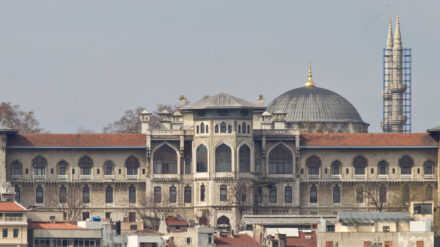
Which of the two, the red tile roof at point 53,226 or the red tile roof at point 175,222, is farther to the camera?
the red tile roof at point 175,222

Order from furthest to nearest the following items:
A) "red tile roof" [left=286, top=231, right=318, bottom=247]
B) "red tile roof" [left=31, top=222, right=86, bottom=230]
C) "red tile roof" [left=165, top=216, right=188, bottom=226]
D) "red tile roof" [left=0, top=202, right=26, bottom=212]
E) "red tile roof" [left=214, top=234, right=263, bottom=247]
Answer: "red tile roof" [left=165, top=216, right=188, bottom=226], "red tile roof" [left=286, top=231, right=318, bottom=247], "red tile roof" [left=214, top=234, right=263, bottom=247], "red tile roof" [left=31, top=222, right=86, bottom=230], "red tile roof" [left=0, top=202, right=26, bottom=212]

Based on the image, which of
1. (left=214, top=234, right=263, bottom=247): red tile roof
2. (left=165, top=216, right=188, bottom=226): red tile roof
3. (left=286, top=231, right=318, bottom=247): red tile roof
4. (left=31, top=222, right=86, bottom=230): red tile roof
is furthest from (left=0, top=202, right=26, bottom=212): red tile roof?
(left=165, top=216, right=188, bottom=226): red tile roof

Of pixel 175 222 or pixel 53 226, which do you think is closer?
pixel 53 226

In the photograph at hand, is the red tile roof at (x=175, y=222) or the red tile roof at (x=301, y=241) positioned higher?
the red tile roof at (x=175, y=222)

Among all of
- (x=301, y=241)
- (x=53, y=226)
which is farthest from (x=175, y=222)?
(x=53, y=226)

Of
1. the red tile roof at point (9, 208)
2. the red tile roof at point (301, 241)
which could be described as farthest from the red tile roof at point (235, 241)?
the red tile roof at point (9, 208)

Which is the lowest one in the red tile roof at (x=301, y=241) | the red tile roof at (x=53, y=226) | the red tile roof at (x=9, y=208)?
the red tile roof at (x=301, y=241)

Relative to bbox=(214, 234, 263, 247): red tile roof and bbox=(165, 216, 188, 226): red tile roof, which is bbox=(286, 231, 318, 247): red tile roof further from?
bbox=(165, 216, 188, 226): red tile roof

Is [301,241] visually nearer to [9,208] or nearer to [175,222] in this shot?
[9,208]

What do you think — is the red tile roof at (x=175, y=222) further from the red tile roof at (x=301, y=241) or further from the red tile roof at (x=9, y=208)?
the red tile roof at (x=9, y=208)

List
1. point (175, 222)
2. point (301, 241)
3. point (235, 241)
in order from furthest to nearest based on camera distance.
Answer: point (175, 222) → point (301, 241) → point (235, 241)

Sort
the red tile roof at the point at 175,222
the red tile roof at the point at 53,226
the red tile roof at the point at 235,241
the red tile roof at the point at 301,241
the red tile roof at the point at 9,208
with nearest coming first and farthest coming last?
the red tile roof at the point at 9,208
the red tile roof at the point at 53,226
the red tile roof at the point at 235,241
the red tile roof at the point at 301,241
the red tile roof at the point at 175,222

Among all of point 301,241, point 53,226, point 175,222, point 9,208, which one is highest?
point 175,222

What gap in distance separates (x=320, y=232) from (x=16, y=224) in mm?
22768
